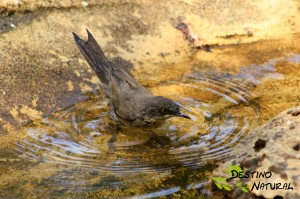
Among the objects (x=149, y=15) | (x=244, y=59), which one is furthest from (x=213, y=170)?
(x=149, y=15)

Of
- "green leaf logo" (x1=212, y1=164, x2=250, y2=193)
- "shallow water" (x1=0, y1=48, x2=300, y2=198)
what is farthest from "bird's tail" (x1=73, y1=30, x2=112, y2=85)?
"green leaf logo" (x1=212, y1=164, x2=250, y2=193)

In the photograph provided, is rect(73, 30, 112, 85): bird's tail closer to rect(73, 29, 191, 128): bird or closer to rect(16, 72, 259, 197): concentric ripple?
rect(73, 29, 191, 128): bird

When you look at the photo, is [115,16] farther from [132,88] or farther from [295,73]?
[295,73]

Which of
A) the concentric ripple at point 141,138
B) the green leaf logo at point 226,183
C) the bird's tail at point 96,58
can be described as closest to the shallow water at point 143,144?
the concentric ripple at point 141,138

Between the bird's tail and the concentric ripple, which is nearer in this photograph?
the concentric ripple

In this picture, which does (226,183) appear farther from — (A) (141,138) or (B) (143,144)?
(A) (141,138)

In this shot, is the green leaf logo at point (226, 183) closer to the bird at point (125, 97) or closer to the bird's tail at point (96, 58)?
the bird at point (125, 97)
